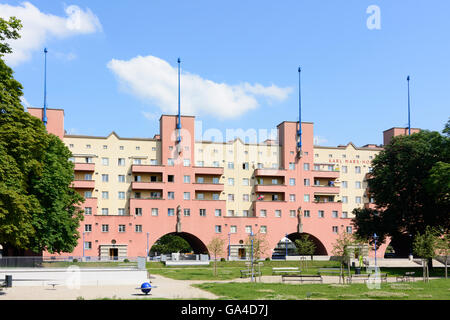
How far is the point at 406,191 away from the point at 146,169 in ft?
148

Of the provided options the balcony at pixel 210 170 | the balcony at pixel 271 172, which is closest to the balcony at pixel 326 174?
the balcony at pixel 271 172

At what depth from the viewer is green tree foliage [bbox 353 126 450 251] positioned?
58.2 m

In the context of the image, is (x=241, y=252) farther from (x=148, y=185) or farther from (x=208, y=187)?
(x=148, y=185)

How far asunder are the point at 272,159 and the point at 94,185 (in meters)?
32.8

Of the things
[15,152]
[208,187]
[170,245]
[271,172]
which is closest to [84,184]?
[208,187]

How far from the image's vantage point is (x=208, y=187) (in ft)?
298

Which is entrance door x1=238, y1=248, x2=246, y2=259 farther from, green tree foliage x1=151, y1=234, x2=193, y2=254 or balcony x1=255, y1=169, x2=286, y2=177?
green tree foliage x1=151, y1=234, x2=193, y2=254

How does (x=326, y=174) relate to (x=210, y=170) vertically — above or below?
below

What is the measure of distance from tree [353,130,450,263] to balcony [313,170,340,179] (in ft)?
98.3

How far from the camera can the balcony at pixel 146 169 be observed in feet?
292

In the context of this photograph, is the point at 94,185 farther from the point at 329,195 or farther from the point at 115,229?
the point at 329,195
